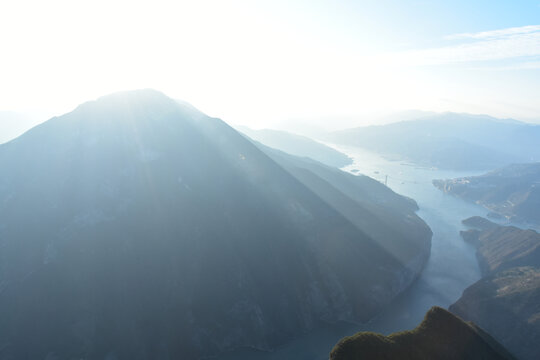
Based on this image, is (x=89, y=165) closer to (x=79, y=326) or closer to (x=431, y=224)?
(x=79, y=326)

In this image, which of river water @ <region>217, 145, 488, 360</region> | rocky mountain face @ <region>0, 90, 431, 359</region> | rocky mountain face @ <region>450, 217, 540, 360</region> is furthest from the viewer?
rocky mountain face @ <region>450, 217, 540, 360</region>

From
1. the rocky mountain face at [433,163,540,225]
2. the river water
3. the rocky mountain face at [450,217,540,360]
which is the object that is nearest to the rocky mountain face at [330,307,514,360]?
the river water

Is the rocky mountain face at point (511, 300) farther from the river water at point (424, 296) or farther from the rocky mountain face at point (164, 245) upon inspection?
the rocky mountain face at point (164, 245)

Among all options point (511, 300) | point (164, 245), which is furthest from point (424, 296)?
point (164, 245)

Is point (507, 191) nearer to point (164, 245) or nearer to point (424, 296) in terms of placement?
point (424, 296)

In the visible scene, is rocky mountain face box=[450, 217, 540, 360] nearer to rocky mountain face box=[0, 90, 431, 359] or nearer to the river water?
the river water
